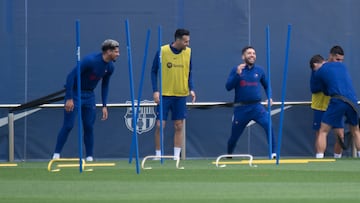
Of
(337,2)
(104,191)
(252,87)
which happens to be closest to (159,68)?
(252,87)

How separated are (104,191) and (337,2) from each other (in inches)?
406

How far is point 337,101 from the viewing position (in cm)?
2094

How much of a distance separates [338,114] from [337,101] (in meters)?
0.24

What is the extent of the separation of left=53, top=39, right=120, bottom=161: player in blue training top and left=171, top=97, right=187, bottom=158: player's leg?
1.94m

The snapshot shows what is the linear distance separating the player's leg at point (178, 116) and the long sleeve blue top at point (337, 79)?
2547mm

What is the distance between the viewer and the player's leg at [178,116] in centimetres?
2042

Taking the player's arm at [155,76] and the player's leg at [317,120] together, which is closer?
the player's arm at [155,76]

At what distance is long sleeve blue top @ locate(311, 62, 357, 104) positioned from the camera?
20.9m

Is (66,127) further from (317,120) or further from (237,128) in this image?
(317,120)

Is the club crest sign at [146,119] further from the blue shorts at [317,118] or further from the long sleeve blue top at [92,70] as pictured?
the blue shorts at [317,118]

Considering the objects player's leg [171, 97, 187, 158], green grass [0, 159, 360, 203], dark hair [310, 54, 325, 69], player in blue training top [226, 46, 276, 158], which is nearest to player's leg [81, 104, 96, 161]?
green grass [0, 159, 360, 203]

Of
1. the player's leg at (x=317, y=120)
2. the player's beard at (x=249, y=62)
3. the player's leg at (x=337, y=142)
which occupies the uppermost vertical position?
the player's beard at (x=249, y=62)

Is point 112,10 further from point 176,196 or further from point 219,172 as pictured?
point 176,196

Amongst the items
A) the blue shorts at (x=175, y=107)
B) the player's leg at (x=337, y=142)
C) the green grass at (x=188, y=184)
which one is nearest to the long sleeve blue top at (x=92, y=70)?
the green grass at (x=188, y=184)
